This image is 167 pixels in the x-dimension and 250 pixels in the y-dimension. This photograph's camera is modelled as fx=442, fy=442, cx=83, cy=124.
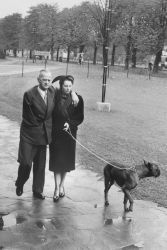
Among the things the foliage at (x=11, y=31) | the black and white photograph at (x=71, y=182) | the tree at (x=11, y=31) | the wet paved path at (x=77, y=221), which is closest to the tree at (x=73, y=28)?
the tree at (x=11, y=31)

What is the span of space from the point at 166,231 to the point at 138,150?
5.17 meters

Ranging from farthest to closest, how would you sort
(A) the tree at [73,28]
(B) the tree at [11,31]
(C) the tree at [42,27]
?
(B) the tree at [11,31] → (C) the tree at [42,27] → (A) the tree at [73,28]

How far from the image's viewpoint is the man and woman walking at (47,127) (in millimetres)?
5898

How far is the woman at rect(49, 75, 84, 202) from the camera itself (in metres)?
6.07

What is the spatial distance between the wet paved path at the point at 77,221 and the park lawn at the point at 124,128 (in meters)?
0.77

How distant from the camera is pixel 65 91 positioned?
6051mm

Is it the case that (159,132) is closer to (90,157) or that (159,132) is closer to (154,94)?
(90,157)

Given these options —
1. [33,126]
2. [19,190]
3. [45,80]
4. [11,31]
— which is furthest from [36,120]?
[11,31]

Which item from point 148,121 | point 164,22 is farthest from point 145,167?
point 164,22

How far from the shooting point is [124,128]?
14.2 m

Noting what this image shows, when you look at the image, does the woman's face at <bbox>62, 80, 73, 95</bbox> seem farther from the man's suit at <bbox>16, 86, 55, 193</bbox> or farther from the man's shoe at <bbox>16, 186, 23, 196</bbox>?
the man's shoe at <bbox>16, 186, 23, 196</bbox>

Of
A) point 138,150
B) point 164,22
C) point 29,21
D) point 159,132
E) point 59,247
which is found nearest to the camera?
point 59,247

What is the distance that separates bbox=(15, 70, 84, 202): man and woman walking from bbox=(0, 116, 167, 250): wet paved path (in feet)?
1.18

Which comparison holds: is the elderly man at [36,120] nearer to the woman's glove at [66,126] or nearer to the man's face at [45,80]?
the man's face at [45,80]
